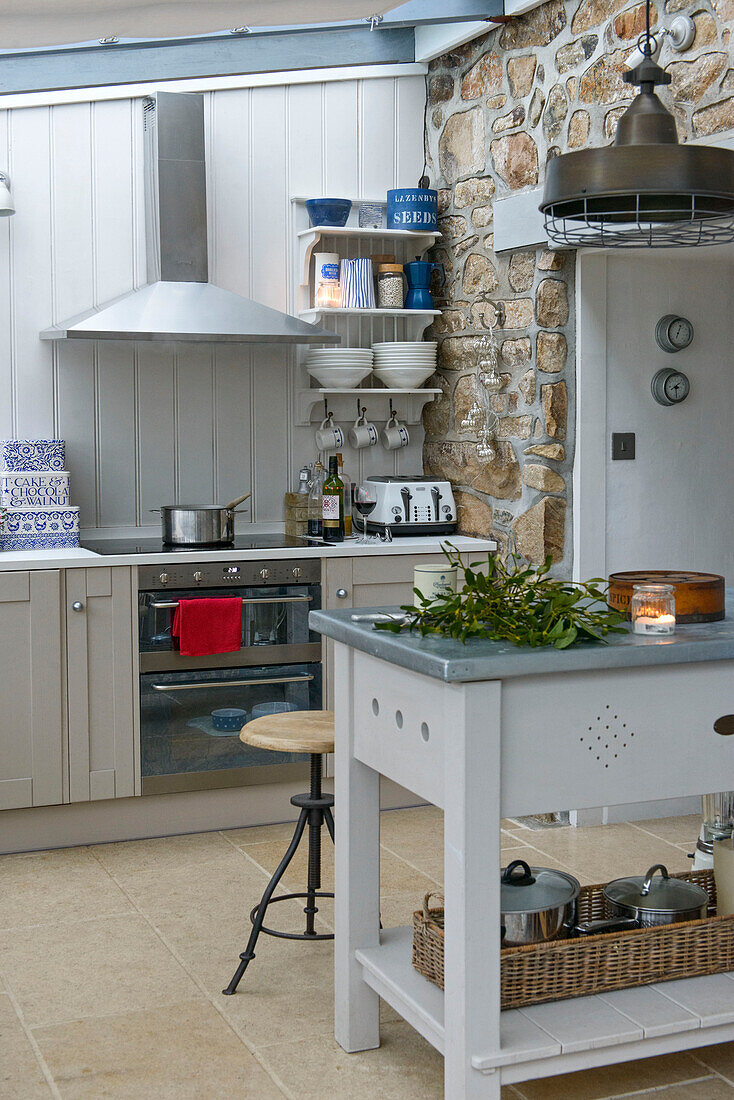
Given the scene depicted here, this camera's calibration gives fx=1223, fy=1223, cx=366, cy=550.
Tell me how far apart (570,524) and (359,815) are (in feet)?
6.38

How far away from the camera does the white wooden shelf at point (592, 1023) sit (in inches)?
92.7

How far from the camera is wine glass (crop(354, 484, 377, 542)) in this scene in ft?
15.7

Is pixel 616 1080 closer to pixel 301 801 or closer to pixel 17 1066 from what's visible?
pixel 301 801

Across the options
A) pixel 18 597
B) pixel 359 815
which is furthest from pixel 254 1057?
pixel 18 597

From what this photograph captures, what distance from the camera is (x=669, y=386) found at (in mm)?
4434

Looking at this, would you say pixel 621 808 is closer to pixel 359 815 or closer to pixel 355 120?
pixel 359 815

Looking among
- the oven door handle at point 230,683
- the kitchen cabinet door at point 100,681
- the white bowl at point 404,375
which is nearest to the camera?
the kitchen cabinet door at point 100,681

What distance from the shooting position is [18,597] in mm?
4137

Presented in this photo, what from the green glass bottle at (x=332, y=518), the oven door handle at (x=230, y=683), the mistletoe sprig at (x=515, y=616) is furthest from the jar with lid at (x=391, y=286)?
the mistletoe sprig at (x=515, y=616)

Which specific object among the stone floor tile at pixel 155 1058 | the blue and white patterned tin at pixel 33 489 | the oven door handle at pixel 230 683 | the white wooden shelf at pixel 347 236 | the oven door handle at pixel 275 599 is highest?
the white wooden shelf at pixel 347 236

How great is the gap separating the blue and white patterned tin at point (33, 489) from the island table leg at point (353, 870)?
2118 mm

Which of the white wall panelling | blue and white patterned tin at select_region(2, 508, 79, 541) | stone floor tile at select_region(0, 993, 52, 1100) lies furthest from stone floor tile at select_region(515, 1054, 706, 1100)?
the white wall panelling

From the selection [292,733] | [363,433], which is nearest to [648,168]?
[292,733]

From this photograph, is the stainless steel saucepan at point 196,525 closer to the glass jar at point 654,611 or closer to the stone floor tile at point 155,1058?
the stone floor tile at point 155,1058
